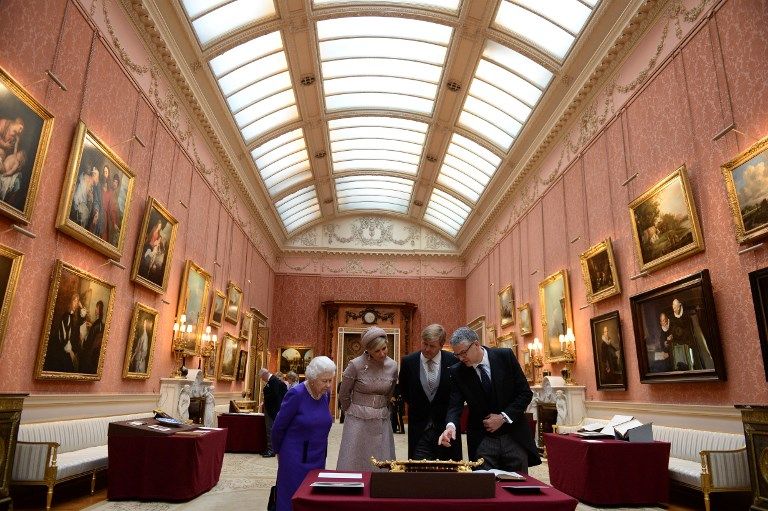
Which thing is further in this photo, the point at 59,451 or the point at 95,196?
the point at 95,196

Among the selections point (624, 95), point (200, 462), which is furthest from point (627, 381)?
point (200, 462)

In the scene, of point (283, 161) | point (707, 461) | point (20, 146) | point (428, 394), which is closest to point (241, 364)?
point (283, 161)

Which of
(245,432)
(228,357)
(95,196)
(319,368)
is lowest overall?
(245,432)

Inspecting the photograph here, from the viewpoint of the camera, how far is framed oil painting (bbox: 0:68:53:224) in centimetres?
539

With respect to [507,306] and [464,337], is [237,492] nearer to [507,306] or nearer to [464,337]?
[464,337]

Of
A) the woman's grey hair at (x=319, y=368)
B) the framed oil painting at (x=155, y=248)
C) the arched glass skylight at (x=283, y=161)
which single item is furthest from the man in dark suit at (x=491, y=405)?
the arched glass skylight at (x=283, y=161)

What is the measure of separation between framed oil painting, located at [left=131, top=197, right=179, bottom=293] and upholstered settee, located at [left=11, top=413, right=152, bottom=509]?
2.39m

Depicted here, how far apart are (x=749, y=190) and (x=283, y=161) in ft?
45.7

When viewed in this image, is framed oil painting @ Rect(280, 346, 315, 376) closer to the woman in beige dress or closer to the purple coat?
the woman in beige dress

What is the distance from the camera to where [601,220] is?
385 inches

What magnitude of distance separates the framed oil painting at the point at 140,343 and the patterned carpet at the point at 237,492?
87.3 inches

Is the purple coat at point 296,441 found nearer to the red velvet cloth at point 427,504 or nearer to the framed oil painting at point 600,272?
the red velvet cloth at point 427,504

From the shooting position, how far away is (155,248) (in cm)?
955

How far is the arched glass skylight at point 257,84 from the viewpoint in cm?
1155
